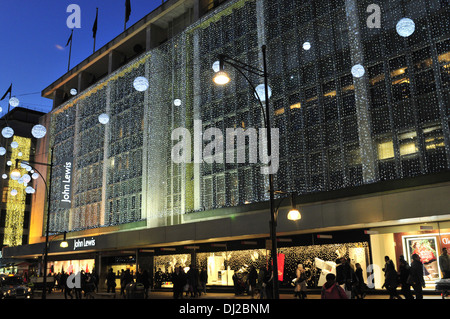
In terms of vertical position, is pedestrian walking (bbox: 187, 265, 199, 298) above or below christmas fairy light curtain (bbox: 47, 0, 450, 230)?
below

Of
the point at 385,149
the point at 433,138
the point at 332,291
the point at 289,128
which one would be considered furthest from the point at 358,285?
the point at 289,128

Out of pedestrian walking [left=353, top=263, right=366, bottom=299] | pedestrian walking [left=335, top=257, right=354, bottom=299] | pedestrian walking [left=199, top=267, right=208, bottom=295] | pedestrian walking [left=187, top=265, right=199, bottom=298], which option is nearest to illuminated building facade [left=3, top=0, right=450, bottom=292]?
pedestrian walking [left=199, top=267, right=208, bottom=295]

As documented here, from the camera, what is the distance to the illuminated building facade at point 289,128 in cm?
2145

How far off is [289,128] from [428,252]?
10.5 metres

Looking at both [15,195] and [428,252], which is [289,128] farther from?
[15,195]

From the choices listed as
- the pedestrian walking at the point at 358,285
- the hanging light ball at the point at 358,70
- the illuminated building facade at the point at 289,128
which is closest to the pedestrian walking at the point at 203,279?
the illuminated building facade at the point at 289,128

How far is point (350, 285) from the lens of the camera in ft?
56.7

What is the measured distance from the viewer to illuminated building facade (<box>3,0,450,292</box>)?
845 inches

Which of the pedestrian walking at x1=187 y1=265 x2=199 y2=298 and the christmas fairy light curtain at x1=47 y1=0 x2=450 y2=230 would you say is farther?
the pedestrian walking at x1=187 y1=265 x2=199 y2=298

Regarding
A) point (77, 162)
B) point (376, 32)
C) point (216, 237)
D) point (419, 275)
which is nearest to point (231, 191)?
point (216, 237)

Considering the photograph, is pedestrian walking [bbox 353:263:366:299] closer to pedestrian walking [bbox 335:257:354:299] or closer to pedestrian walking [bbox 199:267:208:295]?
pedestrian walking [bbox 335:257:354:299]

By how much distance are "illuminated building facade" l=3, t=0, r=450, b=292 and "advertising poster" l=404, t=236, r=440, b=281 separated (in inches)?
9.6

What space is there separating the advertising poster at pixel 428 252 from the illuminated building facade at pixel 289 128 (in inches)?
9.6

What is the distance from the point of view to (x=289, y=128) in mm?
27250
